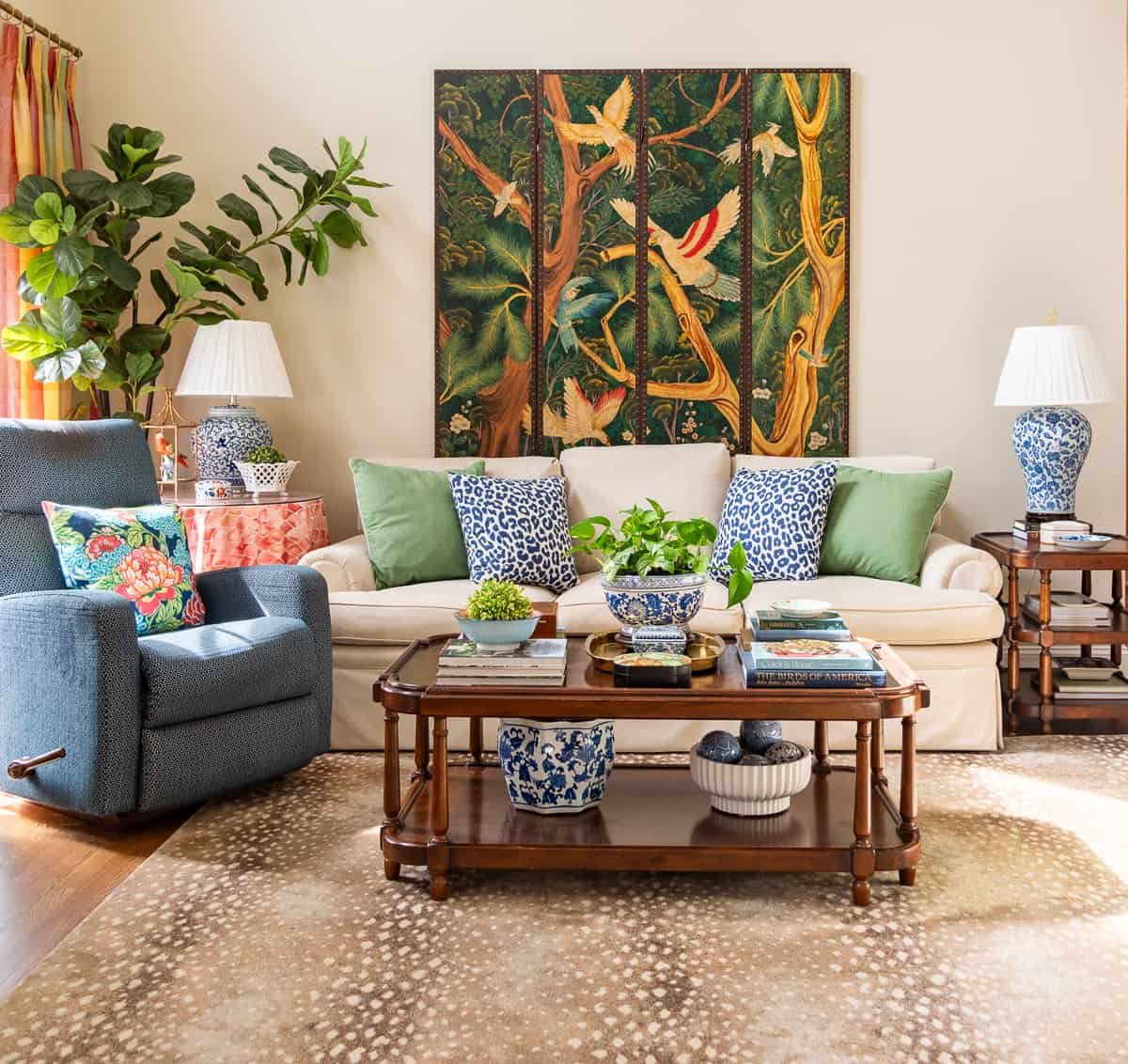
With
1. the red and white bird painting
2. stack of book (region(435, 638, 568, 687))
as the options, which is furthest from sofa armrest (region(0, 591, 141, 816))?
the red and white bird painting

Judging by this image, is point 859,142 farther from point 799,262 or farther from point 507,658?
point 507,658

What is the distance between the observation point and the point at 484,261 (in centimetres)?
436

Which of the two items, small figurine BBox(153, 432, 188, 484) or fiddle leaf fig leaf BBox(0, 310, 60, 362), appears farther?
small figurine BBox(153, 432, 188, 484)

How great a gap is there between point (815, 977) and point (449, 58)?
11.8 feet

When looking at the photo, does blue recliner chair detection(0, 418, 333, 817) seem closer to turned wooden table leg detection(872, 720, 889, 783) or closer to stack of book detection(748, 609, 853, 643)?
stack of book detection(748, 609, 853, 643)

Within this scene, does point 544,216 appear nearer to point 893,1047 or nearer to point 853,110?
point 853,110

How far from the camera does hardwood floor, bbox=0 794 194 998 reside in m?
2.19

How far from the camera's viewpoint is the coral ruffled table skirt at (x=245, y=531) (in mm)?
3688

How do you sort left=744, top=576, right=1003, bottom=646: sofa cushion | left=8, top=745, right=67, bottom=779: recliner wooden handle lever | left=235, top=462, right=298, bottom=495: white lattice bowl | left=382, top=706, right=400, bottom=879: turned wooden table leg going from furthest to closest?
left=235, top=462, right=298, bottom=495: white lattice bowl, left=744, top=576, right=1003, bottom=646: sofa cushion, left=8, top=745, right=67, bottom=779: recliner wooden handle lever, left=382, top=706, right=400, bottom=879: turned wooden table leg

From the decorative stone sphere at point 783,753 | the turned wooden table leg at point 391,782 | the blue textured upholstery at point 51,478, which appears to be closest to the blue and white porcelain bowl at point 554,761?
the turned wooden table leg at point 391,782

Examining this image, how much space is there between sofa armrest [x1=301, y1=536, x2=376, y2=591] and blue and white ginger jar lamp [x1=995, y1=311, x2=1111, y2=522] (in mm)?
2253

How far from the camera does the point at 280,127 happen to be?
4375 millimetres

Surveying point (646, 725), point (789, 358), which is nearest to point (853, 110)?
point (789, 358)

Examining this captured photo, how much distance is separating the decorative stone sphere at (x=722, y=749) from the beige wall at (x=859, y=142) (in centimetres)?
220
